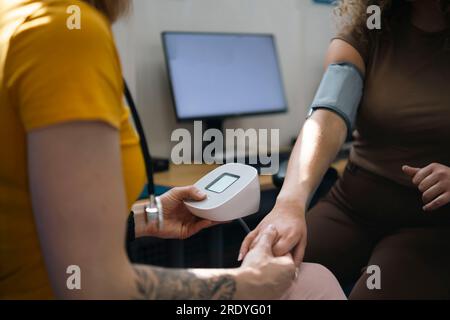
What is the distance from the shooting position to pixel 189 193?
986 mm

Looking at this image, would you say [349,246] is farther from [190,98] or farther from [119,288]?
[190,98]

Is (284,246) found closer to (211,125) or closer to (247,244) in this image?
(247,244)

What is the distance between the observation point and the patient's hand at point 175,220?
983 millimetres

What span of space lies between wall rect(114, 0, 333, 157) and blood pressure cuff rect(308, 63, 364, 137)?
83 cm

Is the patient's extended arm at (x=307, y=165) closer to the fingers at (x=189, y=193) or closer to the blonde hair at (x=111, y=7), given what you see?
the fingers at (x=189, y=193)

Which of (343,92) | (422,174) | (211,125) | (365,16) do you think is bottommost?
(211,125)

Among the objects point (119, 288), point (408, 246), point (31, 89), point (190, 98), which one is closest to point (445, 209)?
point (408, 246)

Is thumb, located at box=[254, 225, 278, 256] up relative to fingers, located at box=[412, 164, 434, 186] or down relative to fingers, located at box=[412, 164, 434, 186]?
down

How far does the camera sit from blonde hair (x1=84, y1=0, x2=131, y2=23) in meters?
0.73

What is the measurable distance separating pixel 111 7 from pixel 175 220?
458mm

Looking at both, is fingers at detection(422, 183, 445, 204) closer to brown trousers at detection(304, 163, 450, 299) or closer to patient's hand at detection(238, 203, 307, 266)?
brown trousers at detection(304, 163, 450, 299)

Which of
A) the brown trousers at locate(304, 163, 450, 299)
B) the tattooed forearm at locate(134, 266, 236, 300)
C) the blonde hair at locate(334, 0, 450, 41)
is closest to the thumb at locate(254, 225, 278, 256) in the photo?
the tattooed forearm at locate(134, 266, 236, 300)

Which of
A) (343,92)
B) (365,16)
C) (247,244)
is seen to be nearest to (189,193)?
(247,244)

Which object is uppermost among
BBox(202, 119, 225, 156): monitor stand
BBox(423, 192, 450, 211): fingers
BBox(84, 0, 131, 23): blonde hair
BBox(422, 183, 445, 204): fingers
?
BBox(84, 0, 131, 23): blonde hair
